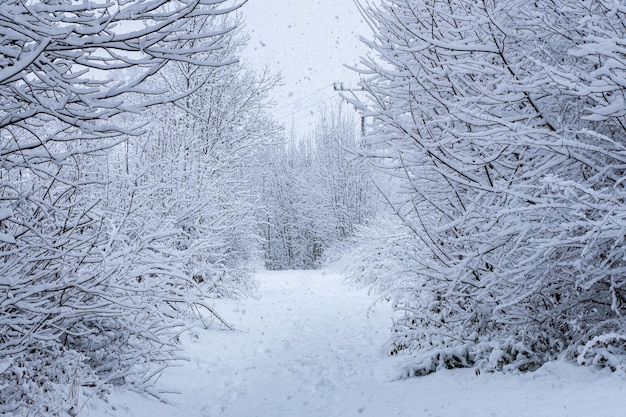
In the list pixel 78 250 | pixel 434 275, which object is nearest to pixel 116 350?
pixel 78 250

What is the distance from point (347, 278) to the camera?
1872 centimetres

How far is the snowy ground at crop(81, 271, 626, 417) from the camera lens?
417cm

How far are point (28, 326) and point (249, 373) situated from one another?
11.6 feet

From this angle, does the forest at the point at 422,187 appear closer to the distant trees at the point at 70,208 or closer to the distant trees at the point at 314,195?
the distant trees at the point at 70,208

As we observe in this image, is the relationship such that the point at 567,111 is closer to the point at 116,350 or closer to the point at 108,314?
the point at 108,314

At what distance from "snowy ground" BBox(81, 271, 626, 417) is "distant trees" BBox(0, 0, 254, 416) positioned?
52 cm

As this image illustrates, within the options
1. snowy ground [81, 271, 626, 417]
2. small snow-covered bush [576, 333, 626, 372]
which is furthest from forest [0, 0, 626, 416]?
snowy ground [81, 271, 626, 417]

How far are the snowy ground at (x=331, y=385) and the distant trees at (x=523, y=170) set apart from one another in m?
0.33

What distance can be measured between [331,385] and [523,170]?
315 cm

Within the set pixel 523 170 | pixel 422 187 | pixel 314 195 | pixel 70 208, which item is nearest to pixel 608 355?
pixel 523 170

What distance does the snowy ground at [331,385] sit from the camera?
4168 mm

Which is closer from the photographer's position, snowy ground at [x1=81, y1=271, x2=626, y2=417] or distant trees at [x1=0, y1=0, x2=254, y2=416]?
distant trees at [x1=0, y1=0, x2=254, y2=416]

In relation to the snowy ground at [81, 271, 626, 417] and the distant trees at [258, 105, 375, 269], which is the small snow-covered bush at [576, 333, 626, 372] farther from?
the distant trees at [258, 105, 375, 269]

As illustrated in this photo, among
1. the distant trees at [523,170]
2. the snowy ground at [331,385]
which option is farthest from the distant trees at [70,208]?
the distant trees at [523,170]
